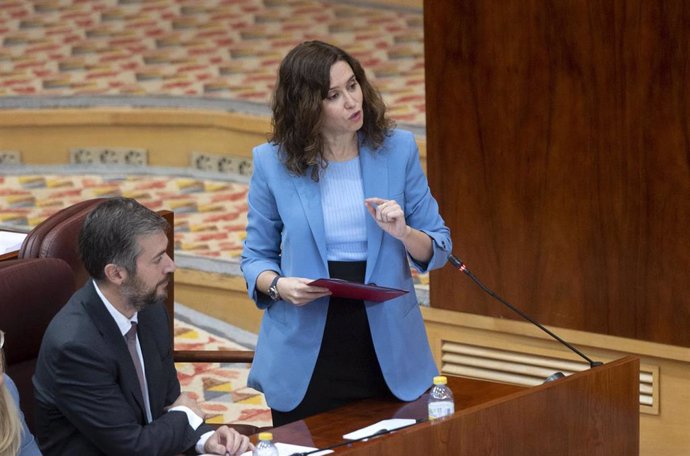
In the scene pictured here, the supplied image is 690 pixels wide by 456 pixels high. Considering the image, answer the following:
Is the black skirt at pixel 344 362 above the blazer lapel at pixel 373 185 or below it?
below

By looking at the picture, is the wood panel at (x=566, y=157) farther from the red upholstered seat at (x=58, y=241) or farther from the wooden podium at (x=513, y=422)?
the red upholstered seat at (x=58, y=241)

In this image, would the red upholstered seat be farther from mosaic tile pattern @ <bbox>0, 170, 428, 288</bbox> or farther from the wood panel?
mosaic tile pattern @ <bbox>0, 170, 428, 288</bbox>

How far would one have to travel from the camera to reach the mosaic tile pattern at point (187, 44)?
Result: 789 centimetres

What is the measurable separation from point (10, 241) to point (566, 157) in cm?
161

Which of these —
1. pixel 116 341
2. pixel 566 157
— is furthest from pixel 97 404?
pixel 566 157

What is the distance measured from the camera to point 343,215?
2.62 m

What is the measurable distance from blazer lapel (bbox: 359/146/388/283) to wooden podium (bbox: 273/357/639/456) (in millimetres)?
313

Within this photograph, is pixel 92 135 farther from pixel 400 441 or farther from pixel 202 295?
pixel 400 441

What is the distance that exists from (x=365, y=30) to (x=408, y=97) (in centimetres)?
148

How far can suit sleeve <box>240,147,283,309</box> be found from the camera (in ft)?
8.73

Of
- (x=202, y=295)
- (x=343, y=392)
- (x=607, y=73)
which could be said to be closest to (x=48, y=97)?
(x=202, y=295)

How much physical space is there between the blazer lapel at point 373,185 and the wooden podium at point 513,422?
0.31 m

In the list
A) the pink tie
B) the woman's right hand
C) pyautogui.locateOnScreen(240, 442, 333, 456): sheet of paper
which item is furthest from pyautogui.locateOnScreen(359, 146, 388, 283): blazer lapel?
the pink tie

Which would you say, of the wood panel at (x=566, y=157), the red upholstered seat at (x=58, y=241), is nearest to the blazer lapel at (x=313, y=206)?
the red upholstered seat at (x=58, y=241)
